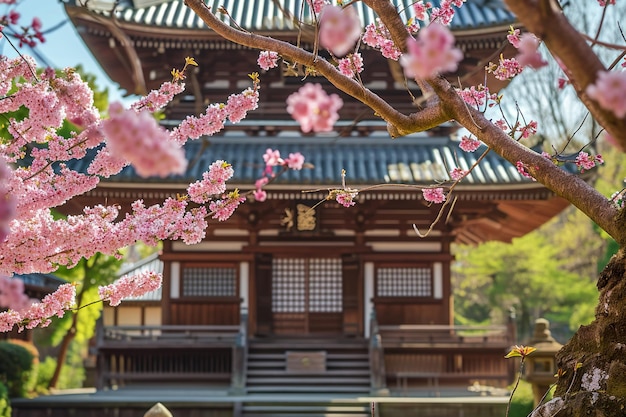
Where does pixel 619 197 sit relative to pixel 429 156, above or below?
A: below

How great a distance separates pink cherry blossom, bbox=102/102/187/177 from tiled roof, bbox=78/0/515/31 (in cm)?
1180

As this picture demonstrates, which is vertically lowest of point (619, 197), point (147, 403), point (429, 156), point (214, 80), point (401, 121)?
point (147, 403)

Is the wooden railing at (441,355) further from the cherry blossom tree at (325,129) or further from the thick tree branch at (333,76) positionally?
the thick tree branch at (333,76)

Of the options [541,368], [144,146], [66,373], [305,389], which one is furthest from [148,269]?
[144,146]

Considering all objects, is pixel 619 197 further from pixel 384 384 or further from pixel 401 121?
pixel 384 384

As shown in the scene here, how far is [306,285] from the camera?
51.4ft

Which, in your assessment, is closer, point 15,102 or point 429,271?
point 15,102

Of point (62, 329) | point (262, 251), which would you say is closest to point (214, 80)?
point (262, 251)

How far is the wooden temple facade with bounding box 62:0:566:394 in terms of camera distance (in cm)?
1430

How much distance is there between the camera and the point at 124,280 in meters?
6.67

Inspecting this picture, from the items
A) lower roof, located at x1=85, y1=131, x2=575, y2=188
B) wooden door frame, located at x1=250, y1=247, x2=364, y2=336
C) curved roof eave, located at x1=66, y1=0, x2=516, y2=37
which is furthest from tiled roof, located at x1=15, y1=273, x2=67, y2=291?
curved roof eave, located at x1=66, y1=0, x2=516, y2=37

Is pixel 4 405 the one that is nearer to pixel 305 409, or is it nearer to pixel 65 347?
pixel 305 409

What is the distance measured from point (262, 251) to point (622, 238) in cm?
1074

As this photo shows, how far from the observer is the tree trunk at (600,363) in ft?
15.7
